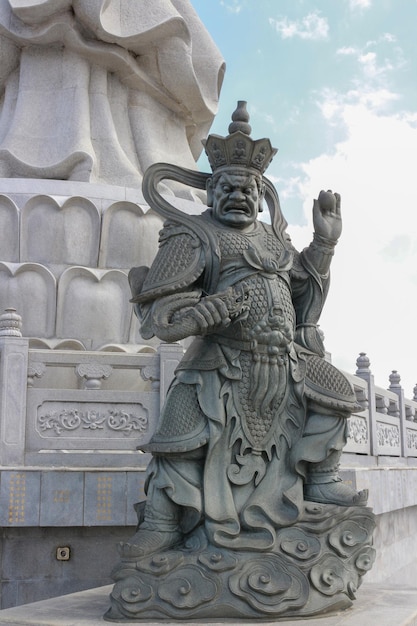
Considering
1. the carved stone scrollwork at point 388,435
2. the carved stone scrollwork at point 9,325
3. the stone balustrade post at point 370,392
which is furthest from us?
the carved stone scrollwork at point 388,435

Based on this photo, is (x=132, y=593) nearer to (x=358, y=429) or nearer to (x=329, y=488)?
(x=329, y=488)

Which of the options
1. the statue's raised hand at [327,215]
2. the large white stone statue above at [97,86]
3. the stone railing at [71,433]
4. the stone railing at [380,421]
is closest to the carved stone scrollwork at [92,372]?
the stone railing at [71,433]

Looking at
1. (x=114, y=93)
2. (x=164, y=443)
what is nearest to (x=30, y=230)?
(x=114, y=93)

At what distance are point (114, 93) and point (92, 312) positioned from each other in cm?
339

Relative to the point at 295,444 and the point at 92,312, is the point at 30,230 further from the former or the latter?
the point at 295,444

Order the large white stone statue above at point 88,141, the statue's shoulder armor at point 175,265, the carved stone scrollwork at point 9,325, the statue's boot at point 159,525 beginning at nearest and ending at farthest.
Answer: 1. the statue's boot at point 159,525
2. the statue's shoulder armor at point 175,265
3. the carved stone scrollwork at point 9,325
4. the large white stone statue above at point 88,141

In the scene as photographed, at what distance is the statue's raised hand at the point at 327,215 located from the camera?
13.1 feet

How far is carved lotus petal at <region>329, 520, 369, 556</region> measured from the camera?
357 cm

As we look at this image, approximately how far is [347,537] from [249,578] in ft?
1.69

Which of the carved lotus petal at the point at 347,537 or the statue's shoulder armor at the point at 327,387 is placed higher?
the statue's shoulder armor at the point at 327,387

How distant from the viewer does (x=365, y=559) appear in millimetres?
3611

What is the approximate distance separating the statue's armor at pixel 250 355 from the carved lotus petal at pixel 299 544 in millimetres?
409

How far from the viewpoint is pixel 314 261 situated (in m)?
4.06

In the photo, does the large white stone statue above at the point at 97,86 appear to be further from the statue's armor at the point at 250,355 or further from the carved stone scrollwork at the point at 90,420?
the statue's armor at the point at 250,355
